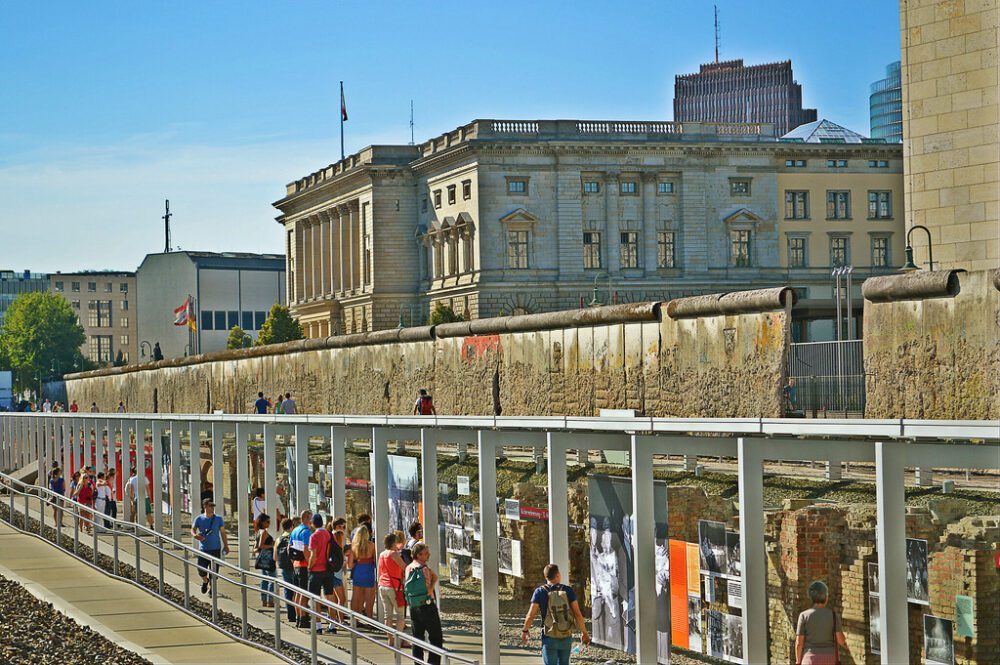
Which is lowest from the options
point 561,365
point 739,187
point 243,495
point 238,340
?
point 243,495

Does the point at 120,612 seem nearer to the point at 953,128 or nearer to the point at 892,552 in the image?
the point at 892,552

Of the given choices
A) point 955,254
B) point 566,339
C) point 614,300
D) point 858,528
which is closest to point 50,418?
point 566,339

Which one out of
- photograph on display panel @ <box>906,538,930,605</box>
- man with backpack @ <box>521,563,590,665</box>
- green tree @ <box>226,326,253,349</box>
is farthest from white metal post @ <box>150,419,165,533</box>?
green tree @ <box>226,326,253,349</box>

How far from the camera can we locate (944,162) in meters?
28.7

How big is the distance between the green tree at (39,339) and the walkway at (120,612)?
153547mm

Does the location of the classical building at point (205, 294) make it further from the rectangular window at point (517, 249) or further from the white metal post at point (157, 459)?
the white metal post at point (157, 459)

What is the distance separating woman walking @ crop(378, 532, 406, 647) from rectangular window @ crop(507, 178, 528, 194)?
8599 centimetres

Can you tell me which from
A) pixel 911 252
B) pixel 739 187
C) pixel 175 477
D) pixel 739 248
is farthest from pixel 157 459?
pixel 739 187

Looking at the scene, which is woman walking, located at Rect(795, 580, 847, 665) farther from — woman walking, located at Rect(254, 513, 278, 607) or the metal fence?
woman walking, located at Rect(254, 513, 278, 607)

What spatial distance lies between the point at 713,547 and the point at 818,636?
259 centimetres

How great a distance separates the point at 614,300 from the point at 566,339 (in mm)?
67906

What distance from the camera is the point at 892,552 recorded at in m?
10.7

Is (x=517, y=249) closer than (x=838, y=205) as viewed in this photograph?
Yes

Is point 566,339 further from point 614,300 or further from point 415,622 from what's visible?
point 614,300
